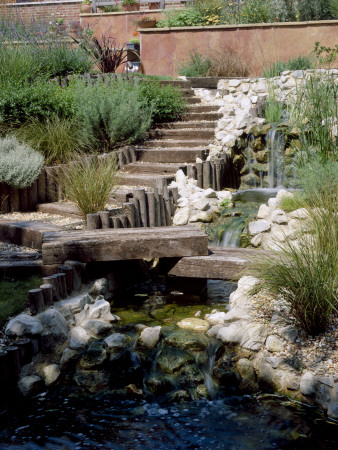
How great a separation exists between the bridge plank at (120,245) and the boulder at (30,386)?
4.24 feet

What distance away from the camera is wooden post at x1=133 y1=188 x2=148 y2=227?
6.32 m

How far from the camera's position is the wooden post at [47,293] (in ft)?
15.1

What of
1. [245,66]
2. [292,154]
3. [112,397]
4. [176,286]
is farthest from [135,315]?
[245,66]

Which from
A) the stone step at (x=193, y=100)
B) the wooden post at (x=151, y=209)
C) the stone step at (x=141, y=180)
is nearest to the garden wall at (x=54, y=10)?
the stone step at (x=193, y=100)

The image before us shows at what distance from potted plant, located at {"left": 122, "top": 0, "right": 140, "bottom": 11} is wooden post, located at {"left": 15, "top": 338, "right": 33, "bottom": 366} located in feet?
45.4

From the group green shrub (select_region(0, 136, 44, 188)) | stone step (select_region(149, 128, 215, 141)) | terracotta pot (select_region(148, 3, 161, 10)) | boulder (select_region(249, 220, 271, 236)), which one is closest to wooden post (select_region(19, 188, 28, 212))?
green shrub (select_region(0, 136, 44, 188))

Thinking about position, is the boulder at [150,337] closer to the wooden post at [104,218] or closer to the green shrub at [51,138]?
the wooden post at [104,218]

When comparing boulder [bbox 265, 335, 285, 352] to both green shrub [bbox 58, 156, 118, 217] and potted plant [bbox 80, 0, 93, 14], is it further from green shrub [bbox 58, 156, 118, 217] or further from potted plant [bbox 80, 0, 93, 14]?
potted plant [bbox 80, 0, 93, 14]

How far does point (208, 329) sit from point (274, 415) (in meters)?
1.07

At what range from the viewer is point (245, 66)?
12.4 meters

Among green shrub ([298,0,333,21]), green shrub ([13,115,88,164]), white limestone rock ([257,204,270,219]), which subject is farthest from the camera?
green shrub ([298,0,333,21])

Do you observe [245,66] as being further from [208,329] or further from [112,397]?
[112,397]

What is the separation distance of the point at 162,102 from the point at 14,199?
394 cm

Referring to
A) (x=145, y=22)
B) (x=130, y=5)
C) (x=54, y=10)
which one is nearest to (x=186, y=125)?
(x=145, y=22)
